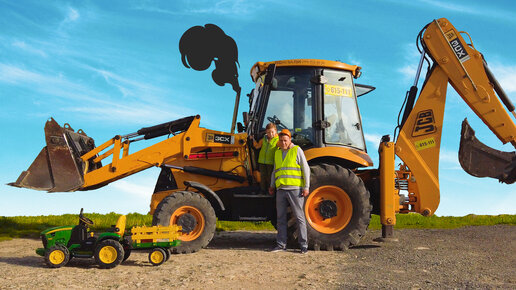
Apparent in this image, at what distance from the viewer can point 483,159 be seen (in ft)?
27.6

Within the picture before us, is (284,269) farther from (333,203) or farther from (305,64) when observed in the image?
(305,64)

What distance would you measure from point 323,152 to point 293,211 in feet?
3.56

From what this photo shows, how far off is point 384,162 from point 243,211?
2.50 meters

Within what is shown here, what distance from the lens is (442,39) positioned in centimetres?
873

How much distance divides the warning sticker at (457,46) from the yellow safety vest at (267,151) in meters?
3.70

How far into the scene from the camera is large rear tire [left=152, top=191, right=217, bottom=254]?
7.40m

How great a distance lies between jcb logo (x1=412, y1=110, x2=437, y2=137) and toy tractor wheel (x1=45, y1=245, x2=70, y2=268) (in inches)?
233

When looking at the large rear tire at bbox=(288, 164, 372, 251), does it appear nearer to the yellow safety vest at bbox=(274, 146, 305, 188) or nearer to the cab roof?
the yellow safety vest at bbox=(274, 146, 305, 188)

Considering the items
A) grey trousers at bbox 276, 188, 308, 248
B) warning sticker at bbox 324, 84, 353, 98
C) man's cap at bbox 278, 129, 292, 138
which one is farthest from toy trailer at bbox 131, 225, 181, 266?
warning sticker at bbox 324, 84, 353, 98

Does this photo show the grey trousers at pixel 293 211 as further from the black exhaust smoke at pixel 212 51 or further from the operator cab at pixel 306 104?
the black exhaust smoke at pixel 212 51

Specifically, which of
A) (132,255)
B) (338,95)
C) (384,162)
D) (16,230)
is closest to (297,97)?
(338,95)

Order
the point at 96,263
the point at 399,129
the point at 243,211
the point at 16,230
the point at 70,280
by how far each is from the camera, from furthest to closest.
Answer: the point at 16,230 → the point at 399,129 → the point at 243,211 → the point at 96,263 → the point at 70,280

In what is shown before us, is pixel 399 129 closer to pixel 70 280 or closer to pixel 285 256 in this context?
pixel 285 256

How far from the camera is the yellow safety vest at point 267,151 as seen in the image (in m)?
7.67
